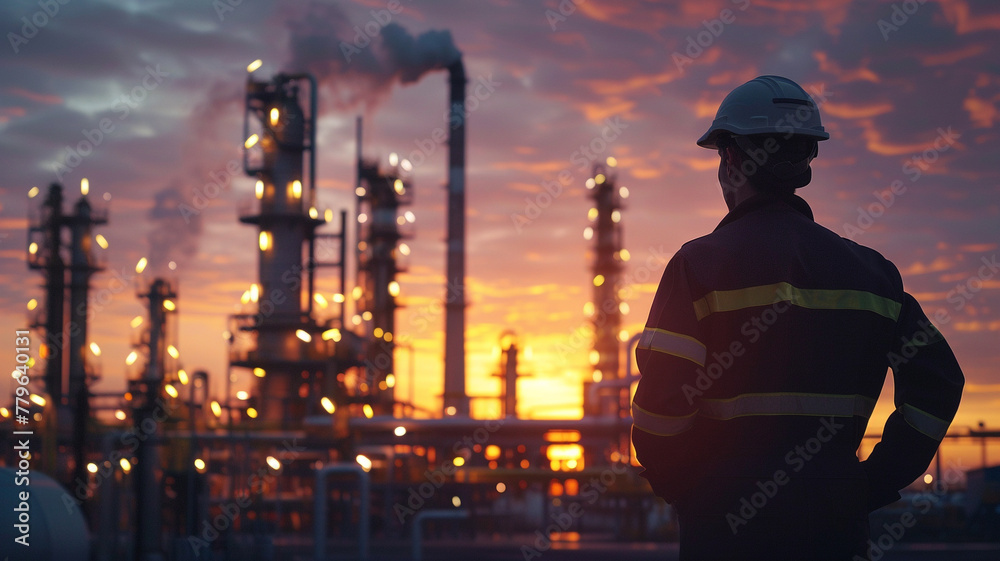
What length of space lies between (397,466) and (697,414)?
119ft

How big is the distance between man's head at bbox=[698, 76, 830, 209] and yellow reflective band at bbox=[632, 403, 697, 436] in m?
0.64

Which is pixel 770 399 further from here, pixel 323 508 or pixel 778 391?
pixel 323 508

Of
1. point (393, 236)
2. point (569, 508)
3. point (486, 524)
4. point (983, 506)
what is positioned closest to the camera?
point (983, 506)

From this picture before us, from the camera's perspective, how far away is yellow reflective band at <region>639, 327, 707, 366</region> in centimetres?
219

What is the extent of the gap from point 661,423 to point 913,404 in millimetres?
669

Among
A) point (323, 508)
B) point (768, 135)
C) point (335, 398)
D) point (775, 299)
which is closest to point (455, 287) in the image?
point (335, 398)

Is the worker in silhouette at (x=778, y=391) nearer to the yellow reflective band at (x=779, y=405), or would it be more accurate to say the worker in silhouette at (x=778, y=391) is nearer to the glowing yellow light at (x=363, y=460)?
the yellow reflective band at (x=779, y=405)

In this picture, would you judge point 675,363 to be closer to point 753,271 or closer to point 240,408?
point 753,271

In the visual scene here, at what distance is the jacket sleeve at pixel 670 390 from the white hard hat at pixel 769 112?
0.43 meters

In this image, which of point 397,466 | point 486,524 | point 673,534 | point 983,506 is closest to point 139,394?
point 397,466

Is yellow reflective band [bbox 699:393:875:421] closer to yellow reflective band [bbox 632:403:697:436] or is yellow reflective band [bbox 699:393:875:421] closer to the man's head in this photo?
yellow reflective band [bbox 632:403:697:436]

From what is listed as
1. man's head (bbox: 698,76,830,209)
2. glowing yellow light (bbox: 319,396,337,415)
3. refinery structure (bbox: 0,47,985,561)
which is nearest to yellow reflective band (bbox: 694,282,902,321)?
man's head (bbox: 698,76,830,209)

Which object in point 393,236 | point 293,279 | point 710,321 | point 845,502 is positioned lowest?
point 845,502

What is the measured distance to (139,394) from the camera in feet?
112
